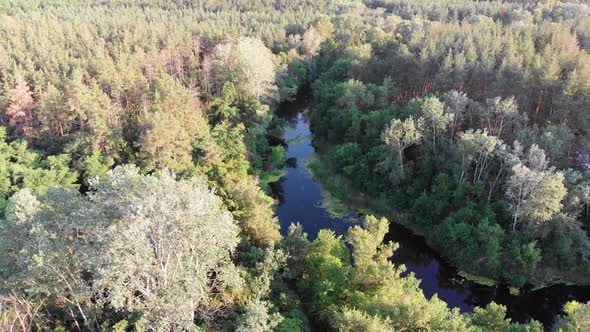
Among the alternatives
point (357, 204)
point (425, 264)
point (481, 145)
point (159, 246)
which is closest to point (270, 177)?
point (357, 204)

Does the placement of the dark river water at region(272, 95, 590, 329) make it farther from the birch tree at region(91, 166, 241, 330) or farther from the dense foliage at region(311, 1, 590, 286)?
the birch tree at region(91, 166, 241, 330)

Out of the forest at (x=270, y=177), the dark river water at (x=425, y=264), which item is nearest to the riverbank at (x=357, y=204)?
the forest at (x=270, y=177)

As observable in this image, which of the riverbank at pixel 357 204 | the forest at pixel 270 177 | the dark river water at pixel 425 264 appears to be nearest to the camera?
the forest at pixel 270 177

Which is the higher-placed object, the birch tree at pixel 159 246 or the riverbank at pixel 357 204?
the birch tree at pixel 159 246

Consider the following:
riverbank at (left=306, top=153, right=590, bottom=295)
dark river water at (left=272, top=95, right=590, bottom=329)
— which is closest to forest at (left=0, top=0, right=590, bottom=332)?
riverbank at (left=306, top=153, right=590, bottom=295)

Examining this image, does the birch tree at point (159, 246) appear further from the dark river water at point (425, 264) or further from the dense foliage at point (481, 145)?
the dense foliage at point (481, 145)

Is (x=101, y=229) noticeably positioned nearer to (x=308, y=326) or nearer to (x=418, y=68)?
(x=308, y=326)
